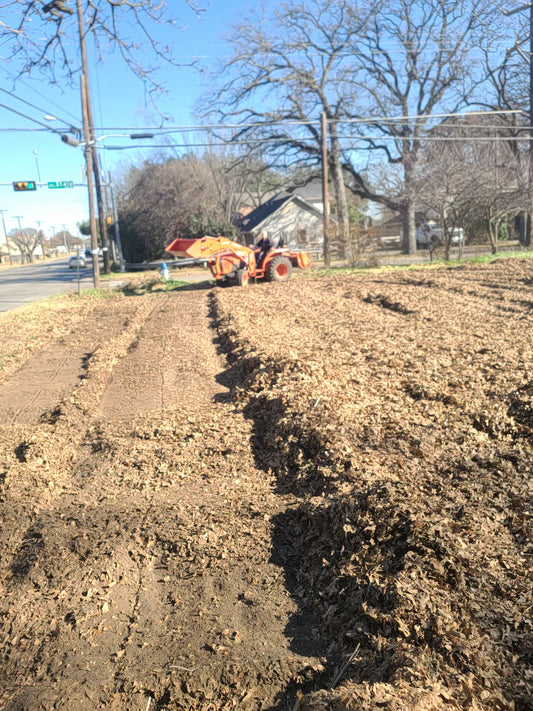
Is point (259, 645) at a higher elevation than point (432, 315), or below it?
below

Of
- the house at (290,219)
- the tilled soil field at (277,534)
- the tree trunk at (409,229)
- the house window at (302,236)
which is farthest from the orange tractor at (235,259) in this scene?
the house at (290,219)

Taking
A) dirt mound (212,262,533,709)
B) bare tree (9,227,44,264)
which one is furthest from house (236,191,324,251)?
bare tree (9,227,44,264)

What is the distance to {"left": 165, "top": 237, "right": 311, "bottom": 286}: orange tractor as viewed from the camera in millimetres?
18344

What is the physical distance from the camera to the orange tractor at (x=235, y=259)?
722 inches

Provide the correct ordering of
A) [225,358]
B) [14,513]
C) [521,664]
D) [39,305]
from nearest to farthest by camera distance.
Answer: [521,664] → [14,513] → [225,358] → [39,305]

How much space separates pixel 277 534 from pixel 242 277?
15.5 m

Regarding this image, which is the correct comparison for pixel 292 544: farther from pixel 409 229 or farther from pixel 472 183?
pixel 409 229

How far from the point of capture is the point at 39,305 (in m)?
19.7

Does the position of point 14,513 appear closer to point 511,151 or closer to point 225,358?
point 225,358

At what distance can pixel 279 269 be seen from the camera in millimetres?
20391

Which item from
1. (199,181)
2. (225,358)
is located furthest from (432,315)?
(199,181)

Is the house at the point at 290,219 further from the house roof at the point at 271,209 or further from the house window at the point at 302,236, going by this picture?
the house window at the point at 302,236

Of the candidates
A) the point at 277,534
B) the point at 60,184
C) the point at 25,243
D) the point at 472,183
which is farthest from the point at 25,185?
the point at 25,243

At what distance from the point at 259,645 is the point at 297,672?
27 centimetres
